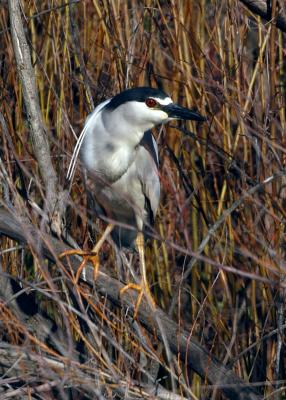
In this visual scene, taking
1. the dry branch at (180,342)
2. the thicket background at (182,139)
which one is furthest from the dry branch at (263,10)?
the dry branch at (180,342)

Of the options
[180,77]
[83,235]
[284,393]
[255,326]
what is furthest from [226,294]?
[180,77]

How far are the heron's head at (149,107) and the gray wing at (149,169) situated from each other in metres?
0.21

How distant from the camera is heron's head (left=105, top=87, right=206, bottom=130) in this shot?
268cm

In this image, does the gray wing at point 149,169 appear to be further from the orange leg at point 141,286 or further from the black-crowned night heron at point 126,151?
the orange leg at point 141,286

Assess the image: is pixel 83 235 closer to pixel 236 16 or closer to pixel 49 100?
pixel 49 100

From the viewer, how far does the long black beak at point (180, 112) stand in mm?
2672

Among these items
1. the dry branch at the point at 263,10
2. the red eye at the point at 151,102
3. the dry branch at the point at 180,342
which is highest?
the dry branch at the point at 263,10

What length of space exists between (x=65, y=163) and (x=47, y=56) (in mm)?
553

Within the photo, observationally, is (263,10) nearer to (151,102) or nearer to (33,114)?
(151,102)

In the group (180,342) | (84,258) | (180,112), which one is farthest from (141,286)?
(180,112)

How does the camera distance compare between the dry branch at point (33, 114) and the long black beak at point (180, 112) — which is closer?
the dry branch at point (33, 114)

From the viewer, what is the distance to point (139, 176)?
9.85 ft

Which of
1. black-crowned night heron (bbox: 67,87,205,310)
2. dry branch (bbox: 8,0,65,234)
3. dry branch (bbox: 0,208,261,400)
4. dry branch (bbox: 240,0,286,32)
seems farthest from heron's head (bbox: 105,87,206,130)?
dry branch (bbox: 0,208,261,400)

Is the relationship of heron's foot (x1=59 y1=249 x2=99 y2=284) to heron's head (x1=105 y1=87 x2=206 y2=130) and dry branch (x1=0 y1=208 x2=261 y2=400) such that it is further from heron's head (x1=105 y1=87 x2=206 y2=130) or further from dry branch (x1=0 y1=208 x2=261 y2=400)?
heron's head (x1=105 y1=87 x2=206 y2=130)
